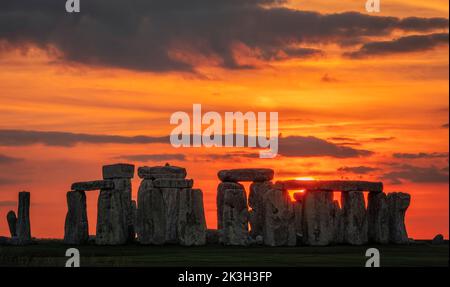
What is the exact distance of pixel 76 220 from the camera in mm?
49281

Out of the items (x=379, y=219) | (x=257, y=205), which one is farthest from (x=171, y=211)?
(x=379, y=219)

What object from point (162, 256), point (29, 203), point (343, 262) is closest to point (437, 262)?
point (343, 262)

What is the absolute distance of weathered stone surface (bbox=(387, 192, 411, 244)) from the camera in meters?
50.3

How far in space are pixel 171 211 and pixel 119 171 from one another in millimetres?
2755

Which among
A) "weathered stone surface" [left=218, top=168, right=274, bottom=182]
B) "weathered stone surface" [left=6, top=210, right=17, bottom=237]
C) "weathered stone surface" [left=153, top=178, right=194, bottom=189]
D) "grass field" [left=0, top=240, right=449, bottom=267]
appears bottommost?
"grass field" [left=0, top=240, right=449, bottom=267]

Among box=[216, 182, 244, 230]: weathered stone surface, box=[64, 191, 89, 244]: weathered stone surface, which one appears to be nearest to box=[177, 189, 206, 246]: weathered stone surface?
box=[216, 182, 244, 230]: weathered stone surface

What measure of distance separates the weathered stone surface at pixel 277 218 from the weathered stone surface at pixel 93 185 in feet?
20.9

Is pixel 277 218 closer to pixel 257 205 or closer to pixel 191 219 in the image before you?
pixel 191 219

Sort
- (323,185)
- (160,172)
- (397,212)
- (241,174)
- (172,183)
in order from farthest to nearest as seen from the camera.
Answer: (397,212), (160,172), (241,174), (172,183), (323,185)

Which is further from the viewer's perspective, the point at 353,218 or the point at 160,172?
the point at 353,218

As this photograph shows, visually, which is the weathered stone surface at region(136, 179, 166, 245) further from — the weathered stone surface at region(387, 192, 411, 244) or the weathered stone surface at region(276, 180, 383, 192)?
the weathered stone surface at region(387, 192, 411, 244)

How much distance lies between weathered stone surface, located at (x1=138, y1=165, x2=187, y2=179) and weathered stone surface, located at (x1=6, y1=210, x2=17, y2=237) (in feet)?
19.9

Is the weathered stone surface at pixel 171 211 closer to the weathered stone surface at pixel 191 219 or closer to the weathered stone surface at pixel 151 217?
the weathered stone surface at pixel 151 217

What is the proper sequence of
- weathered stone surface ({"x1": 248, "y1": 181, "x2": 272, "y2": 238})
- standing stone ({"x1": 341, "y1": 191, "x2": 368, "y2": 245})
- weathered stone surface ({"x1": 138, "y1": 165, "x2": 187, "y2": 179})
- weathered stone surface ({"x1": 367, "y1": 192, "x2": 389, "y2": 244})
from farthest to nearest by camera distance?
1. weathered stone surface ({"x1": 367, "y1": 192, "x2": 389, "y2": 244})
2. weathered stone surface ({"x1": 248, "y1": 181, "x2": 272, "y2": 238})
3. standing stone ({"x1": 341, "y1": 191, "x2": 368, "y2": 245})
4. weathered stone surface ({"x1": 138, "y1": 165, "x2": 187, "y2": 179})
